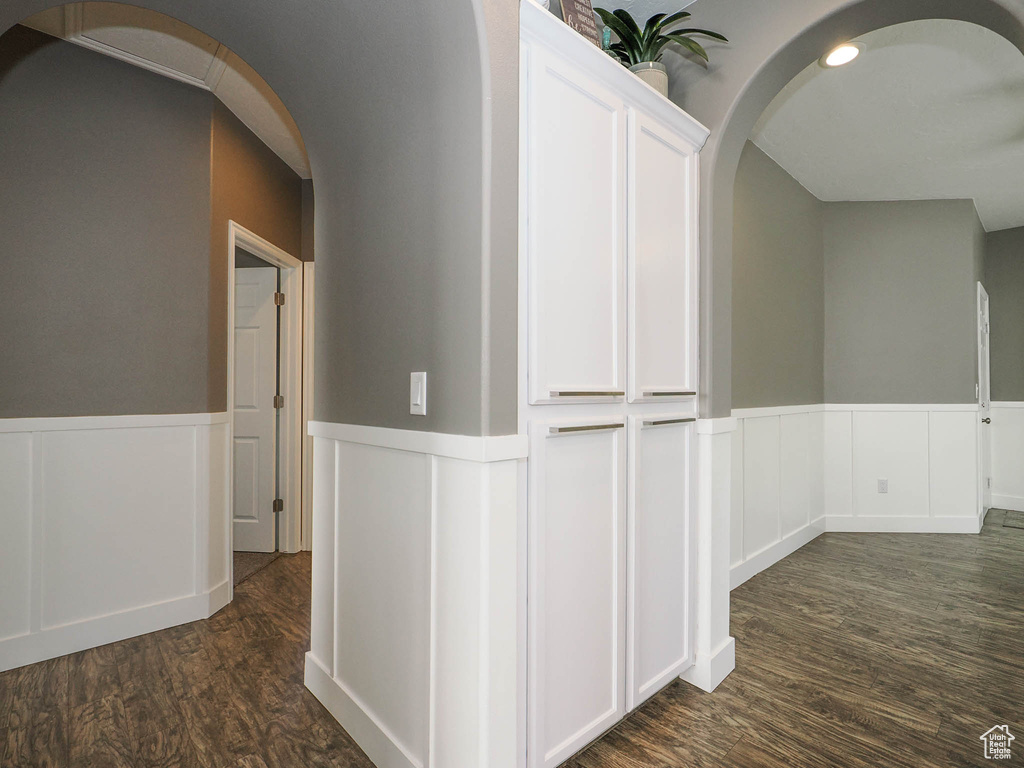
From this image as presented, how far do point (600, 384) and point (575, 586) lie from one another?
1.85ft

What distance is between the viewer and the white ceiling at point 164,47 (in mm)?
2266

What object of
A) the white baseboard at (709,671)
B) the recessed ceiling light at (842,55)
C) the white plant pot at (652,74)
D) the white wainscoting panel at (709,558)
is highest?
the recessed ceiling light at (842,55)

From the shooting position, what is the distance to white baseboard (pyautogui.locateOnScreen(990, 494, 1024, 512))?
508cm

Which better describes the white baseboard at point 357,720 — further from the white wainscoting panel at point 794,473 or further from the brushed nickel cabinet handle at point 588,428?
the white wainscoting panel at point 794,473

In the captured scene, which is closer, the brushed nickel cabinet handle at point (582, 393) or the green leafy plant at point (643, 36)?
the brushed nickel cabinet handle at point (582, 393)

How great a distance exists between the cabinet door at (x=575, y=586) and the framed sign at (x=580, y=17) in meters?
1.14

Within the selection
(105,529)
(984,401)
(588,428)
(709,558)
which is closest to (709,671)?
(709,558)

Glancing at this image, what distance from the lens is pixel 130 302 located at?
2.53 meters

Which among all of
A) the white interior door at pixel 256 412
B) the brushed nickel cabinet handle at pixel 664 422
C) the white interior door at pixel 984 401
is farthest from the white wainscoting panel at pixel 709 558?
the white interior door at pixel 984 401

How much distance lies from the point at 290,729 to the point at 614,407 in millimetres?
1430

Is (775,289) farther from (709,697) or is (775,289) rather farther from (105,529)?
(105,529)

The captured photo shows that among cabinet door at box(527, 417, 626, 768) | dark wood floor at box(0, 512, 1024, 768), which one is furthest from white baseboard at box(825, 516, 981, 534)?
cabinet door at box(527, 417, 626, 768)

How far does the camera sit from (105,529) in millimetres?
2465

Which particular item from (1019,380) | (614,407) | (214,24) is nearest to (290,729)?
(614,407)
